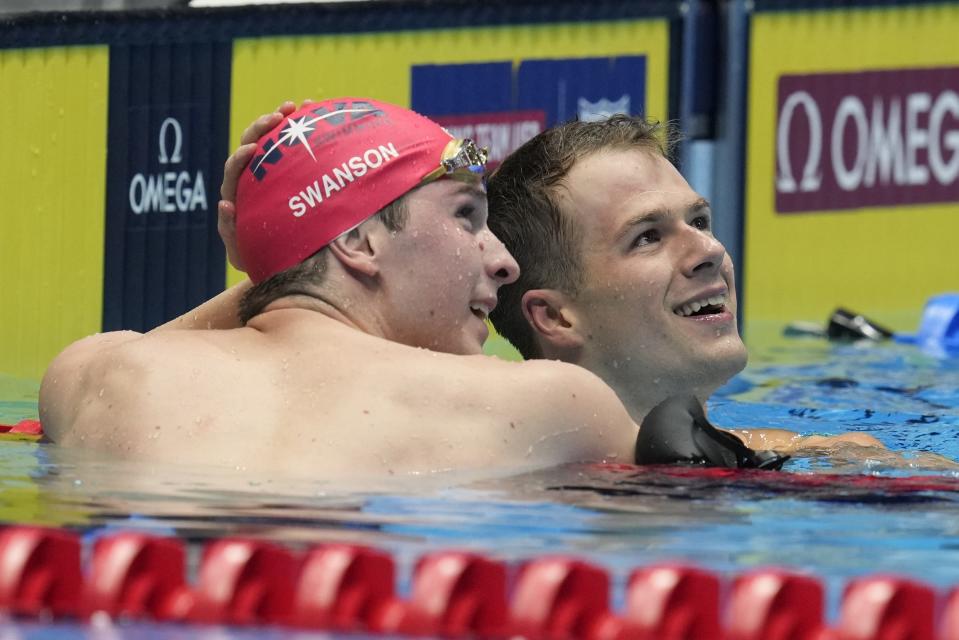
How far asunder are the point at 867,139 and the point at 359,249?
14.7ft

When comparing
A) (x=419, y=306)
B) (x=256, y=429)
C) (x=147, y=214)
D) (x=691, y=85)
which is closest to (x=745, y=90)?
(x=691, y=85)

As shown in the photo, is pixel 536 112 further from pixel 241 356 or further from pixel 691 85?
pixel 241 356

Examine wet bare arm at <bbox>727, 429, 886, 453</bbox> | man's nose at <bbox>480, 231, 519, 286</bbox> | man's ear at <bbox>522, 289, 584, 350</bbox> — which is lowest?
wet bare arm at <bbox>727, 429, 886, 453</bbox>

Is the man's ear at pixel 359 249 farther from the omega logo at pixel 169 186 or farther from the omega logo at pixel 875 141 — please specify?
the omega logo at pixel 875 141

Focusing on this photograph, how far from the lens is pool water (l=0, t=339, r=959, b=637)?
292 cm

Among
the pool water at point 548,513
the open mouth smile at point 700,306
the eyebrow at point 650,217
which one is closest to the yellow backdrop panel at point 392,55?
the eyebrow at point 650,217

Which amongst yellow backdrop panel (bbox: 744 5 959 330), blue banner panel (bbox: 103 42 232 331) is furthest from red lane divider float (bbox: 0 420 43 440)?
yellow backdrop panel (bbox: 744 5 959 330)

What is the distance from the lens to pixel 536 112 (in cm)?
716

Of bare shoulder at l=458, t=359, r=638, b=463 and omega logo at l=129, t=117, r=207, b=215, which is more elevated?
omega logo at l=129, t=117, r=207, b=215

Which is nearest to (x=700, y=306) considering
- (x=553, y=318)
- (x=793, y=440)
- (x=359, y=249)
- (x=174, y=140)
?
(x=553, y=318)

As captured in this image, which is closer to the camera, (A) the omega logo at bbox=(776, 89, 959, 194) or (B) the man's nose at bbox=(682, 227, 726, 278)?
(B) the man's nose at bbox=(682, 227, 726, 278)

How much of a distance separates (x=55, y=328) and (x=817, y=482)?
11.9 ft

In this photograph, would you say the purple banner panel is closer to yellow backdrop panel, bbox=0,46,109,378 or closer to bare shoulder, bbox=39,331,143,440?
yellow backdrop panel, bbox=0,46,109,378

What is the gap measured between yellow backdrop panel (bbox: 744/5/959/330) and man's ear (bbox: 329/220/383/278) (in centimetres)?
407
